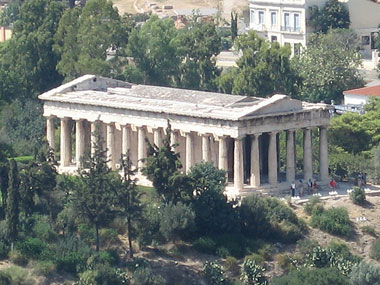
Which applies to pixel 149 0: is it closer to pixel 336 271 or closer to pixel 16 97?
pixel 16 97

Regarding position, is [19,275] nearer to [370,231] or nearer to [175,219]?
[175,219]

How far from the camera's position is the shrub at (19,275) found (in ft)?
292

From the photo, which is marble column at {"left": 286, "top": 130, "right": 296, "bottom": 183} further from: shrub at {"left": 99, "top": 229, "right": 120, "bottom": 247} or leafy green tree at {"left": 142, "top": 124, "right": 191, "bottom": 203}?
shrub at {"left": 99, "top": 229, "right": 120, "bottom": 247}

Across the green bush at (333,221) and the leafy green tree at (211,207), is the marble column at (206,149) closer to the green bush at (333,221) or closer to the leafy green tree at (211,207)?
the leafy green tree at (211,207)

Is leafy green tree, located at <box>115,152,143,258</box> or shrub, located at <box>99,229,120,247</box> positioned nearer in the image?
leafy green tree, located at <box>115,152,143,258</box>

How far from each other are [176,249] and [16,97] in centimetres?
2960

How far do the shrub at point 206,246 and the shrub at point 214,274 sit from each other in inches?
67.3

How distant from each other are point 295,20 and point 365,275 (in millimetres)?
48734

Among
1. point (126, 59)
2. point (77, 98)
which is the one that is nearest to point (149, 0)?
point (126, 59)

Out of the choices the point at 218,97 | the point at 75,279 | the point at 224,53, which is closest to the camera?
the point at 75,279

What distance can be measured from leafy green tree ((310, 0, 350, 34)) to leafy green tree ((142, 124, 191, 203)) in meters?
43.8

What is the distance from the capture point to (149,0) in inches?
7042

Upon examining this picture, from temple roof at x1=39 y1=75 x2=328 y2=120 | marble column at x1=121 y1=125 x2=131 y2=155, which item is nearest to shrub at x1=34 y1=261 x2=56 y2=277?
temple roof at x1=39 y1=75 x2=328 y2=120

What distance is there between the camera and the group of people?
98.2 m
